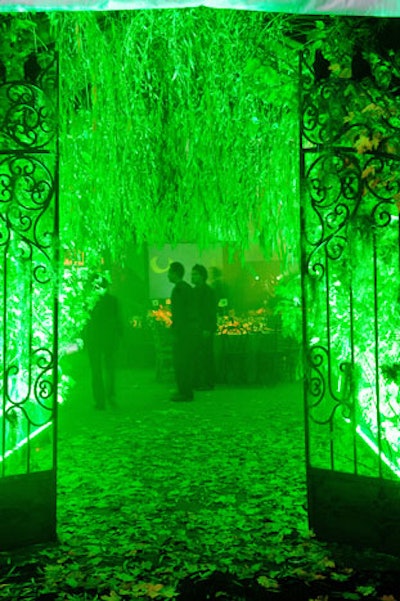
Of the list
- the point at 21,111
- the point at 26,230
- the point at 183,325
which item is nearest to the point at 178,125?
the point at 21,111

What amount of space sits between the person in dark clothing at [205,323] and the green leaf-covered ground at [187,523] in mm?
1883

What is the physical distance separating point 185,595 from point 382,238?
2413 millimetres

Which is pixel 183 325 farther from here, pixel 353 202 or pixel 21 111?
pixel 21 111

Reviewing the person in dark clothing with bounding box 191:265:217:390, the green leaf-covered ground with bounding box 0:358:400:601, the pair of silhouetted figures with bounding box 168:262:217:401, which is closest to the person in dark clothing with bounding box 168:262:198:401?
the pair of silhouetted figures with bounding box 168:262:217:401

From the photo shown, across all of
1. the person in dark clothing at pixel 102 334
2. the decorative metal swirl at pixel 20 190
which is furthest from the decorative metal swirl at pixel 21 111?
the person in dark clothing at pixel 102 334

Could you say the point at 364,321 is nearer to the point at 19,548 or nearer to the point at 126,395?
the point at 19,548

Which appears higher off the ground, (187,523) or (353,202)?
(353,202)

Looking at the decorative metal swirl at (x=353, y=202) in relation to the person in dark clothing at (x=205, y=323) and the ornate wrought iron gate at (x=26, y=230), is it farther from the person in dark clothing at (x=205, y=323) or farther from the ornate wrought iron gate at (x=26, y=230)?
the person in dark clothing at (x=205, y=323)

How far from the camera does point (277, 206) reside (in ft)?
21.6

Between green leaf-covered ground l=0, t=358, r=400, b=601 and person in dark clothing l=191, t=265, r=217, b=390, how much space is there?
1.88 metres

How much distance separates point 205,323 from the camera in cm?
1021

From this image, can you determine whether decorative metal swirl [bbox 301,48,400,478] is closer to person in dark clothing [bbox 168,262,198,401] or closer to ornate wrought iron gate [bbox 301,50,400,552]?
ornate wrought iron gate [bbox 301,50,400,552]

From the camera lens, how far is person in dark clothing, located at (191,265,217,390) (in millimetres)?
10047

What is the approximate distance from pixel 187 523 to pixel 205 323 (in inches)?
219
